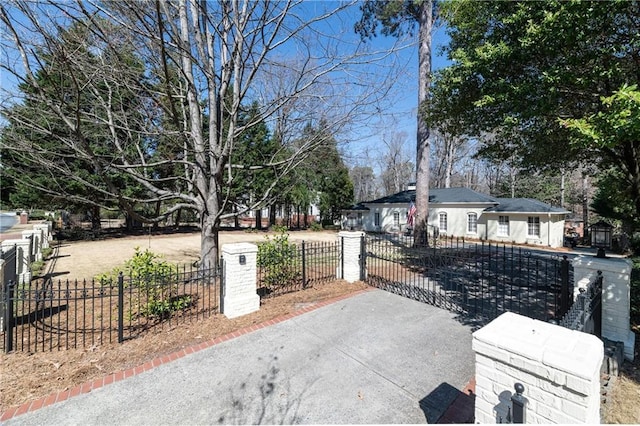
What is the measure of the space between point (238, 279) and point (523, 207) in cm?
2117

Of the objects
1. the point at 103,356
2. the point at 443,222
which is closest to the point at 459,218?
the point at 443,222

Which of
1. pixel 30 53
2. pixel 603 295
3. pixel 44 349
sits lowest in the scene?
pixel 44 349

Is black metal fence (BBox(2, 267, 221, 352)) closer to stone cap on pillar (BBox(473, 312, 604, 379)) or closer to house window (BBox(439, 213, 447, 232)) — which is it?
stone cap on pillar (BBox(473, 312, 604, 379))

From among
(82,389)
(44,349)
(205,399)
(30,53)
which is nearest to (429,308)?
(205,399)

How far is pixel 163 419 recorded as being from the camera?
2.91 meters

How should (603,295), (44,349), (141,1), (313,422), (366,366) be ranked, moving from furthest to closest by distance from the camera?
(141,1)
(44,349)
(603,295)
(366,366)
(313,422)

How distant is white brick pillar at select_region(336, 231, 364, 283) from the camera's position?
804 cm

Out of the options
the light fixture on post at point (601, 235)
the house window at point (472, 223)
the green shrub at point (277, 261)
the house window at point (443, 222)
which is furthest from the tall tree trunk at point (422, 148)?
the light fixture on post at point (601, 235)

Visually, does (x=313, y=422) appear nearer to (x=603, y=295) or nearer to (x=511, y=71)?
(x=603, y=295)

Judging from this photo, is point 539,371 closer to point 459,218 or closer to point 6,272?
point 6,272

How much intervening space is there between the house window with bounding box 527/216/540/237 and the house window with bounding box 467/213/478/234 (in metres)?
3.32

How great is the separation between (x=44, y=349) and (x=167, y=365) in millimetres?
2260

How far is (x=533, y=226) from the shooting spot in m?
19.3

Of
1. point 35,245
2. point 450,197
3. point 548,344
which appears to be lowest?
point 35,245
